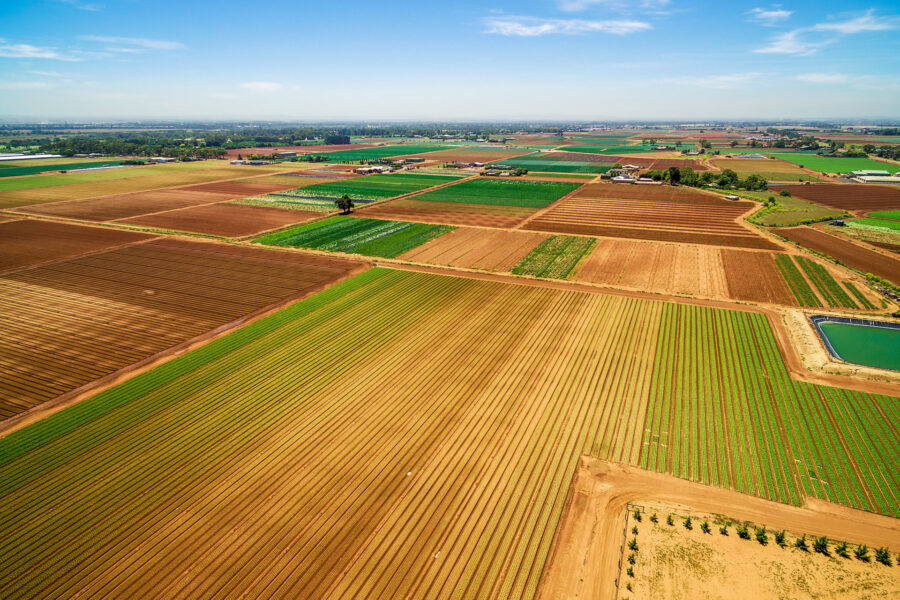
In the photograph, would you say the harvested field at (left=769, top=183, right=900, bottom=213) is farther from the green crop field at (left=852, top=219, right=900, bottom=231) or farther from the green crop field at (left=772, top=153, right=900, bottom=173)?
the green crop field at (left=772, top=153, right=900, bottom=173)

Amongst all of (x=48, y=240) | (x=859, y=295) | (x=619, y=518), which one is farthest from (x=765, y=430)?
(x=48, y=240)

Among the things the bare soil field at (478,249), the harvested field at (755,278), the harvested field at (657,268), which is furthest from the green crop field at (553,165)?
the harvested field at (755,278)

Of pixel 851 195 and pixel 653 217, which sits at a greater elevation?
pixel 851 195

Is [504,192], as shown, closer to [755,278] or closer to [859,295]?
[755,278]

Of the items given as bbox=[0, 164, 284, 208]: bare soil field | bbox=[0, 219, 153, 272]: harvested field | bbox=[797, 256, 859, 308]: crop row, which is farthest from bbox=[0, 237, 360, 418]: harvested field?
bbox=[0, 164, 284, 208]: bare soil field

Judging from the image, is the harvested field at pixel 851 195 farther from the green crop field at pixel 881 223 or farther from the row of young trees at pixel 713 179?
the green crop field at pixel 881 223
